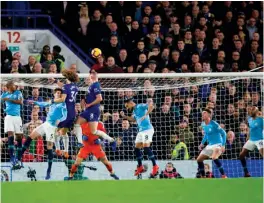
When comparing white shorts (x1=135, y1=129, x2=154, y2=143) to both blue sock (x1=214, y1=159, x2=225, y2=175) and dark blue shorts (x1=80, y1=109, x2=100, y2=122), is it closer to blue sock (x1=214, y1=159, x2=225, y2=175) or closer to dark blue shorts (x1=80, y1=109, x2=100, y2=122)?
blue sock (x1=214, y1=159, x2=225, y2=175)

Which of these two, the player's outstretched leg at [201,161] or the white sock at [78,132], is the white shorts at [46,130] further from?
the player's outstretched leg at [201,161]

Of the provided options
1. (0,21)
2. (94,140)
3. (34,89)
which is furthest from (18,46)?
(94,140)

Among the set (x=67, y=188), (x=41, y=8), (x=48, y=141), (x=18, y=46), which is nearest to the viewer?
(x=67, y=188)

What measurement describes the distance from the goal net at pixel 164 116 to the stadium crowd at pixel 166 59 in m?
0.02

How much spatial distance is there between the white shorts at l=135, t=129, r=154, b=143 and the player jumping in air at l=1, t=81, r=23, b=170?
1.74 m

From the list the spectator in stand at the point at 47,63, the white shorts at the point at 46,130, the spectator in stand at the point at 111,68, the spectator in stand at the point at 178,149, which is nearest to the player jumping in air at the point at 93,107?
the white shorts at the point at 46,130

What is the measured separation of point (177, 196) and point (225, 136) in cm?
351

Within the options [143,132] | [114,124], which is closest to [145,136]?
[143,132]

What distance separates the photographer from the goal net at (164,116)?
1850cm

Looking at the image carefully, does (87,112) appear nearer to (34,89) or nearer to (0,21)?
(34,89)

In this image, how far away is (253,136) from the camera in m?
18.7

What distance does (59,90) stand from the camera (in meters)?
17.8

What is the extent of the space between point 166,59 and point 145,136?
3.12 metres

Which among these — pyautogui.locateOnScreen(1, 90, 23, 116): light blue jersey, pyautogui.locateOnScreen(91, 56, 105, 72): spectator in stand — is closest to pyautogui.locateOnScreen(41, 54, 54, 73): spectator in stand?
pyautogui.locateOnScreen(91, 56, 105, 72): spectator in stand
